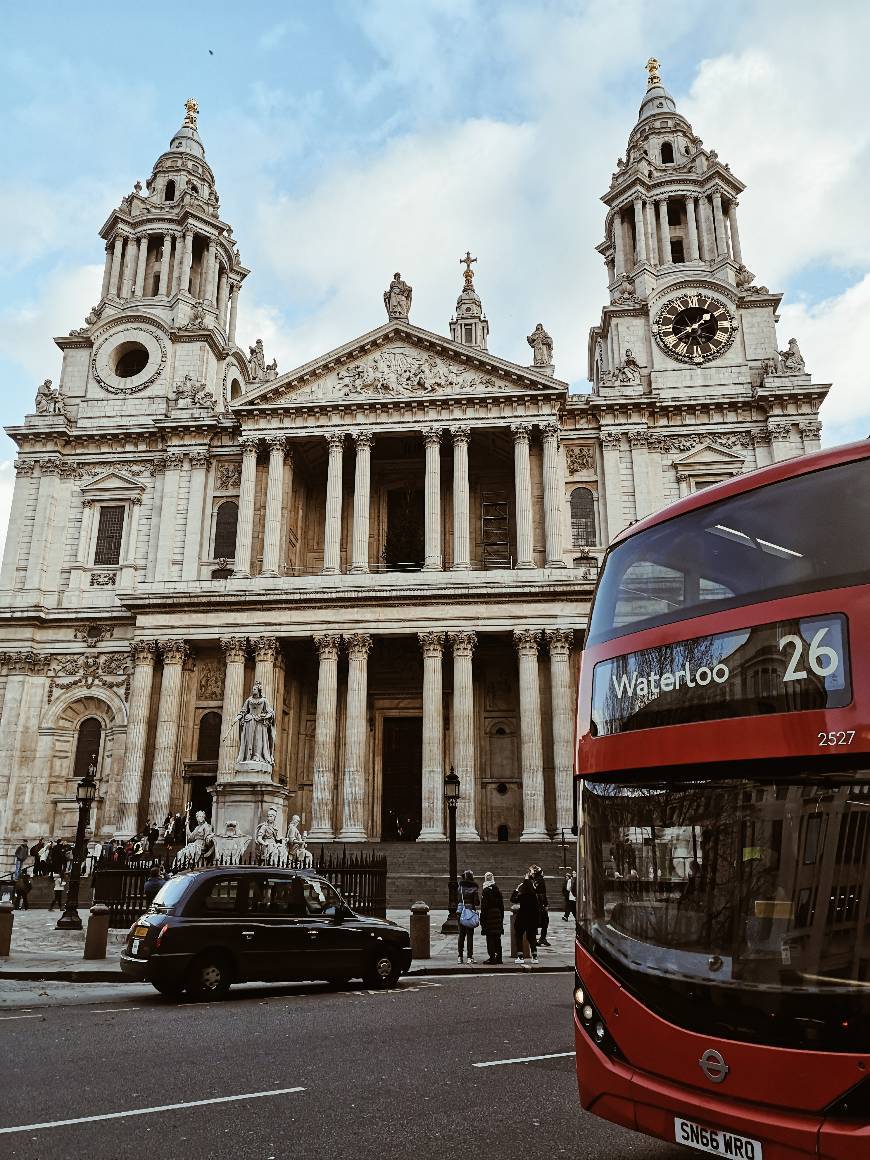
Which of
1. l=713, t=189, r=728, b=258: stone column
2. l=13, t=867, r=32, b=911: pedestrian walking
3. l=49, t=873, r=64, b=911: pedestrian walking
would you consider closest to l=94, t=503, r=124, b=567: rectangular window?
l=49, t=873, r=64, b=911: pedestrian walking

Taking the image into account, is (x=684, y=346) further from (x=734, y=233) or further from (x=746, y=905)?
(x=746, y=905)

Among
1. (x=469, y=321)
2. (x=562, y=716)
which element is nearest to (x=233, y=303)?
(x=469, y=321)

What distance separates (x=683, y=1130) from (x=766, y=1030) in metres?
0.68

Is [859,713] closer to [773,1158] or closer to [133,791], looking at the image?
[773,1158]

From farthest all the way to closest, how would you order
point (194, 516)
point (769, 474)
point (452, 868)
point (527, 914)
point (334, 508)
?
point (194, 516)
point (334, 508)
point (452, 868)
point (527, 914)
point (769, 474)

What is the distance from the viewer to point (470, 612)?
33156 mm

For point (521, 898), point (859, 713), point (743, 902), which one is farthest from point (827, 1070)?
Answer: point (521, 898)

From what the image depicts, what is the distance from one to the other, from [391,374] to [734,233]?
18.4m

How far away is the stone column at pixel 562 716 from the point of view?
30.6 m

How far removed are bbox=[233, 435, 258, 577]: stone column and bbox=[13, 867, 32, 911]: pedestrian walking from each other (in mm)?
13965

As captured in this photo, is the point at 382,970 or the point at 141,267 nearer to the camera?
the point at 382,970

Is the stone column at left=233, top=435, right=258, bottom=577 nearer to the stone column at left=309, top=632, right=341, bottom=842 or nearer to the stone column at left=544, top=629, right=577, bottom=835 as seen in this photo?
the stone column at left=309, top=632, right=341, bottom=842

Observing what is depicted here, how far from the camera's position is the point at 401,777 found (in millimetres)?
36344

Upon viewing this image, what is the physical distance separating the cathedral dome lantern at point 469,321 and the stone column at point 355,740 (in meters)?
21.7
